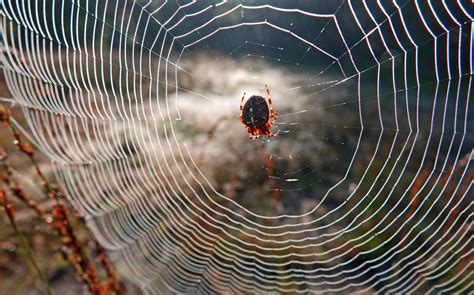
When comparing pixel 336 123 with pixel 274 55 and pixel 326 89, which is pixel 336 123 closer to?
pixel 326 89

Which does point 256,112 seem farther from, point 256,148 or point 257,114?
point 256,148

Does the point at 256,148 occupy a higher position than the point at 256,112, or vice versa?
the point at 256,112

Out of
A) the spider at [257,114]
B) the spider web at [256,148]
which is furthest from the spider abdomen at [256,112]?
the spider web at [256,148]

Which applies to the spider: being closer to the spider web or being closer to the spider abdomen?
the spider abdomen

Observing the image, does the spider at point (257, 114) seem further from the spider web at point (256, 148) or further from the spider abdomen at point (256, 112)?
the spider web at point (256, 148)

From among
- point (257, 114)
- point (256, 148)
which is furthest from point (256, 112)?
point (256, 148)

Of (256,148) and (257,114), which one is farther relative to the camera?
(256,148)

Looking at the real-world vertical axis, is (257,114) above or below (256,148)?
above
